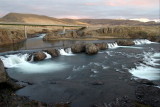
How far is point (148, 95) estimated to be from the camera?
16.9m

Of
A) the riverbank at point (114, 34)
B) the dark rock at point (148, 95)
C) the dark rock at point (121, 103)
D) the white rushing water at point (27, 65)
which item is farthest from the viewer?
the riverbank at point (114, 34)

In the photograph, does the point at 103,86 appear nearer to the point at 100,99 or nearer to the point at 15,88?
the point at 100,99

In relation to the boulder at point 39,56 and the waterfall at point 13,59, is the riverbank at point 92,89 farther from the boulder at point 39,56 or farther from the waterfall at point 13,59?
the boulder at point 39,56

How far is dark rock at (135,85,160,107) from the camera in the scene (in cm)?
1555

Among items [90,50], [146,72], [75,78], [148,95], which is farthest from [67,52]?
[148,95]

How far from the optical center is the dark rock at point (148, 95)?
51.0 feet

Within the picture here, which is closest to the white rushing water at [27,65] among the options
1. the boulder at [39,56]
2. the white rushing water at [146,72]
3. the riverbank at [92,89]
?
the boulder at [39,56]

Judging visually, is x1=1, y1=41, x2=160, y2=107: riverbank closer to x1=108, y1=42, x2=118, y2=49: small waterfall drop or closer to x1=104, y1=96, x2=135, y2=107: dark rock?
x1=104, y1=96, x2=135, y2=107: dark rock

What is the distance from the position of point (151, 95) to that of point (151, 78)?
21.5 ft

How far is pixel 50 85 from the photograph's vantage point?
21.3 metres

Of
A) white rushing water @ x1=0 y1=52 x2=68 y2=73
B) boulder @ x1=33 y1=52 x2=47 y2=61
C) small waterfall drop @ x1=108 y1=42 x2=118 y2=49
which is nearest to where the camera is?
white rushing water @ x1=0 y1=52 x2=68 y2=73

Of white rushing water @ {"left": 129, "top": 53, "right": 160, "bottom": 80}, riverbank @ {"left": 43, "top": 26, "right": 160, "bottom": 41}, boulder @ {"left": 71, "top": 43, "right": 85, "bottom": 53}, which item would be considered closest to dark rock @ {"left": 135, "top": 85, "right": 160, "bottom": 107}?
white rushing water @ {"left": 129, "top": 53, "right": 160, "bottom": 80}

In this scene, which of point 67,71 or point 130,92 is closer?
point 130,92

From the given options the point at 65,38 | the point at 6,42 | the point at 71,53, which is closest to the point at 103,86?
the point at 71,53
